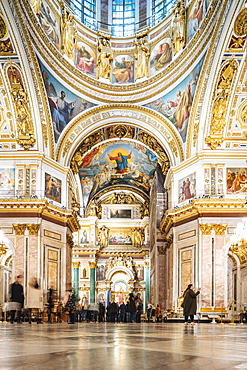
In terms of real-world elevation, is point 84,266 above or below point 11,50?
below

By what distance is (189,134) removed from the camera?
23.2 meters

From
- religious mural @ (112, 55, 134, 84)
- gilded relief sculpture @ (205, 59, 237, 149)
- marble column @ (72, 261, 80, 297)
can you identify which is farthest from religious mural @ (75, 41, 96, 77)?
marble column @ (72, 261, 80, 297)

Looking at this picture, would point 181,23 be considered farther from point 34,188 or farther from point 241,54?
point 34,188

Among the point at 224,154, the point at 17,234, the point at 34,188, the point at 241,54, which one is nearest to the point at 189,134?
the point at 224,154

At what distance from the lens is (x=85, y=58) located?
25359 millimetres

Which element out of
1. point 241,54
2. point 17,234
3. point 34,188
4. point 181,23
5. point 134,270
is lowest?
point 134,270

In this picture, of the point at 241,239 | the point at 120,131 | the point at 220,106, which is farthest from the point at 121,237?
the point at 241,239

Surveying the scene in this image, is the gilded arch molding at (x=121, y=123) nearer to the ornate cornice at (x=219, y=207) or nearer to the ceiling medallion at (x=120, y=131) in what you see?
the ceiling medallion at (x=120, y=131)

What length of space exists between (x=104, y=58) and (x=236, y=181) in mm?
9032

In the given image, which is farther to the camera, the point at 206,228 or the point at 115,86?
the point at 115,86

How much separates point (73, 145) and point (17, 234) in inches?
210

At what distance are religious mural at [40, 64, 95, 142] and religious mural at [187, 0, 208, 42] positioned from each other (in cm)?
575

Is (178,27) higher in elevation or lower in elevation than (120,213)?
higher

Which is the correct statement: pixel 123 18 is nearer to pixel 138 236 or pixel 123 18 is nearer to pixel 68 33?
pixel 68 33
